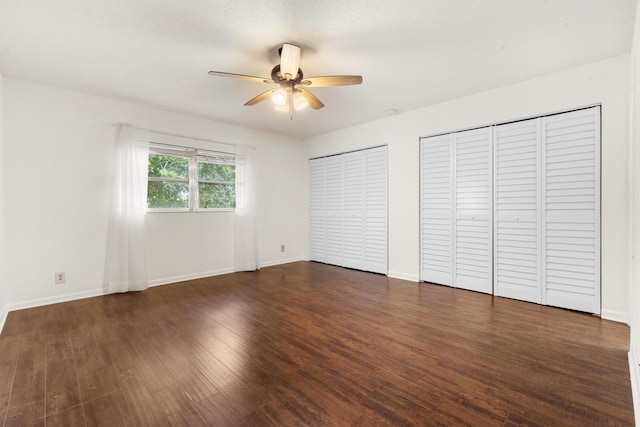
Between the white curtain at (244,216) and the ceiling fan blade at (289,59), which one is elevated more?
the ceiling fan blade at (289,59)

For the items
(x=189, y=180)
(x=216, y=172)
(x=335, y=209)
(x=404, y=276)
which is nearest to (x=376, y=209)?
(x=335, y=209)

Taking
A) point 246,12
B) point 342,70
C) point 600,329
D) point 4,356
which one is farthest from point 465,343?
point 4,356

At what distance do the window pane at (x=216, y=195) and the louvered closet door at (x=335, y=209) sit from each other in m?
1.76

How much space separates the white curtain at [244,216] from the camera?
4887 mm

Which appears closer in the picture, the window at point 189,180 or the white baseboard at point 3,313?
the white baseboard at point 3,313

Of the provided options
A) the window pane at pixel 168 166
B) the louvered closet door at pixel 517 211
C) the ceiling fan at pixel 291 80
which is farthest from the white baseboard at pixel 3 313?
the louvered closet door at pixel 517 211

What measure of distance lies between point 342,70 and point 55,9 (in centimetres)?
226

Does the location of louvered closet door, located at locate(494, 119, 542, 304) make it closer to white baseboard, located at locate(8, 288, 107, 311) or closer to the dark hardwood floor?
the dark hardwood floor

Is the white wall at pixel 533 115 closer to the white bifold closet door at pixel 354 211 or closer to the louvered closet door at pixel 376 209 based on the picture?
the louvered closet door at pixel 376 209

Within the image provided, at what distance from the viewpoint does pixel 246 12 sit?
6.71 feet

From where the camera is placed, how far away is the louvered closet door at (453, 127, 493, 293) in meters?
3.55

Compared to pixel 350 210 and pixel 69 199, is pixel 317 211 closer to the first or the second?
pixel 350 210

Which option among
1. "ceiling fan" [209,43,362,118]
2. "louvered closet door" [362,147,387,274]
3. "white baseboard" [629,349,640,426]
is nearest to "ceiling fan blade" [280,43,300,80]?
"ceiling fan" [209,43,362,118]

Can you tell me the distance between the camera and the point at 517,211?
3.33 metres
